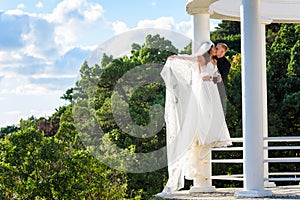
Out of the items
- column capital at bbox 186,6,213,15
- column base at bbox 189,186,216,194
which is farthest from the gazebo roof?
column base at bbox 189,186,216,194

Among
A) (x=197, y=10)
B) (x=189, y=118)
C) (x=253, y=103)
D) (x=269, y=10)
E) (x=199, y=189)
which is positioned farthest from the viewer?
(x=269, y=10)

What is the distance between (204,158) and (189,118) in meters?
0.98

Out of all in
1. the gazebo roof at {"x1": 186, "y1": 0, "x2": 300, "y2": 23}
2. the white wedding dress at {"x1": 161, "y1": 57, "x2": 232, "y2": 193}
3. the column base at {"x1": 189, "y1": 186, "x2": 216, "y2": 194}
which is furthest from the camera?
the gazebo roof at {"x1": 186, "y1": 0, "x2": 300, "y2": 23}

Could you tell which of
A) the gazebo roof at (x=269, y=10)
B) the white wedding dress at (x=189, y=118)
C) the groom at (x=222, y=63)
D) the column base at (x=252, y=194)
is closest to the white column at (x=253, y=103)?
the column base at (x=252, y=194)

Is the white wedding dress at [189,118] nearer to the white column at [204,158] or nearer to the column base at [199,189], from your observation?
the white column at [204,158]

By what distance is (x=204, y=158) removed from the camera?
1259 centimetres

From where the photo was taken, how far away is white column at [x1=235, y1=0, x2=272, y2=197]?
10.9 meters

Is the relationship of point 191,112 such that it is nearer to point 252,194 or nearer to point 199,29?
point 199,29

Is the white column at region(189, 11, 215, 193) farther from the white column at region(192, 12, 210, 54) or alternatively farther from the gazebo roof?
the gazebo roof

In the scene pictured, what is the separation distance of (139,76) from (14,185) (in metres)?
4.73

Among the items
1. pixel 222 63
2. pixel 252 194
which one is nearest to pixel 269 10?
pixel 222 63

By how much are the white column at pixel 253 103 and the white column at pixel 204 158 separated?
172 cm

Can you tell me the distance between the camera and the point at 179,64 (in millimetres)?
12469

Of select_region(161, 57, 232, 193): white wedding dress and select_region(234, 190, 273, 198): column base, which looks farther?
select_region(161, 57, 232, 193): white wedding dress
